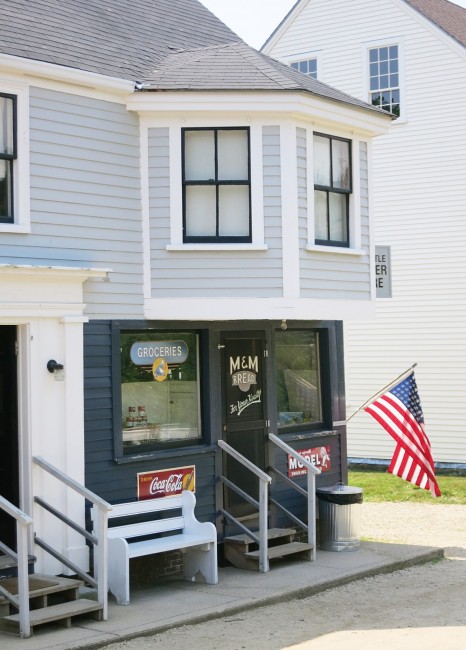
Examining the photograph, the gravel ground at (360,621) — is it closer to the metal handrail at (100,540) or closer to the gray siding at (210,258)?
the metal handrail at (100,540)

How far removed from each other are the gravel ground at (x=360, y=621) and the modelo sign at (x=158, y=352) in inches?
123

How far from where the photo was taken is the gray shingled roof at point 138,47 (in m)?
11.6

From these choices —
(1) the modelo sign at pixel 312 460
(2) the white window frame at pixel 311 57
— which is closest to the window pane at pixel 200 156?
(1) the modelo sign at pixel 312 460

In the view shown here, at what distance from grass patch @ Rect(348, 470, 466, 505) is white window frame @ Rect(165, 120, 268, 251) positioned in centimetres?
754

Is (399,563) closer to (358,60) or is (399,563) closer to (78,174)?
(78,174)

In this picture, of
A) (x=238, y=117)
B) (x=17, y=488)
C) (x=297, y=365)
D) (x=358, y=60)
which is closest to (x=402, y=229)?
(x=358, y=60)

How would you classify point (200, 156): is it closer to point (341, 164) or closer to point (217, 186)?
point (217, 186)

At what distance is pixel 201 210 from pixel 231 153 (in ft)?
2.46

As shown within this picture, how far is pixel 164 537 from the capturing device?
11539 mm

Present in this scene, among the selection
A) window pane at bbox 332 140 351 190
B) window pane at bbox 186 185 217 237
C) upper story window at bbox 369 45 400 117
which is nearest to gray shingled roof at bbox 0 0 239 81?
window pane at bbox 186 185 217 237

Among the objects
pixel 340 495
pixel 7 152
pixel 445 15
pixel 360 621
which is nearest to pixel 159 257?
pixel 7 152

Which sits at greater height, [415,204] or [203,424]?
[415,204]

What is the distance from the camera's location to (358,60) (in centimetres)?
2275

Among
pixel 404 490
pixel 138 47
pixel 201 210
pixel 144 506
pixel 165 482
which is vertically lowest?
pixel 404 490
